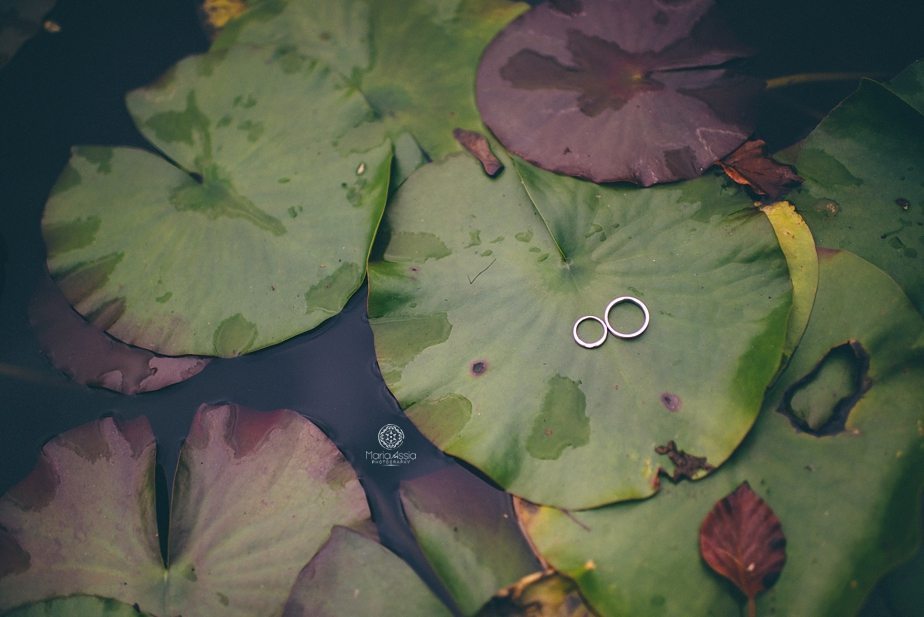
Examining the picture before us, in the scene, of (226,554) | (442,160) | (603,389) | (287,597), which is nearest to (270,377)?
(226,554)

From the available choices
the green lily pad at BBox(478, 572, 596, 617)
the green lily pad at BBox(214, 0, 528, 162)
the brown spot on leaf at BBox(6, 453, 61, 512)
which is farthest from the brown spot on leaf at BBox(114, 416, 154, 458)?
the green lily pad at BBox(214, 0, 528, 162)

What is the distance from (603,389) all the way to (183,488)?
1.24 metres

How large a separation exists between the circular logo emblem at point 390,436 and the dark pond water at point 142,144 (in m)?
0.02

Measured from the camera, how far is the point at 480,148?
198 cm

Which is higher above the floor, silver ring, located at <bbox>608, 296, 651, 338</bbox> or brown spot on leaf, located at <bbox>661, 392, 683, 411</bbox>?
silver ring, located at <bbox>608, 296, 651, 338</bbox>

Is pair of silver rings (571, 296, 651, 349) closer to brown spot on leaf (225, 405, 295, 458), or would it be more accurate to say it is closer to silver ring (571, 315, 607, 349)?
silver ring (571, 315, 607, 349)

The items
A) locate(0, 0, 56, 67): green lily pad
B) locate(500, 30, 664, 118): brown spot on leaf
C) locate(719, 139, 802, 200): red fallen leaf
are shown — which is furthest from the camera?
locate(0, 0, 56, 67): green lily pad

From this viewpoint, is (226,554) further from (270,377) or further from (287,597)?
(270,377)

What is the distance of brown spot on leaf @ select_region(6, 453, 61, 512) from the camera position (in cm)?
175

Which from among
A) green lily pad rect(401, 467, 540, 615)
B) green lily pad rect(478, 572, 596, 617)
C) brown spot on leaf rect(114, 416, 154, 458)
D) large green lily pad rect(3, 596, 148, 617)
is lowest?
green lily pad rect(478, 572, 596, 617)

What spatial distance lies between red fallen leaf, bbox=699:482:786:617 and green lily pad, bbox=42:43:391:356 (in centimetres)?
120

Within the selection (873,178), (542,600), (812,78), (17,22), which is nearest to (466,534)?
(542,600)

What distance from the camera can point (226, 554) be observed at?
5.34 feet

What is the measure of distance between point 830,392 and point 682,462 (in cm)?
48
